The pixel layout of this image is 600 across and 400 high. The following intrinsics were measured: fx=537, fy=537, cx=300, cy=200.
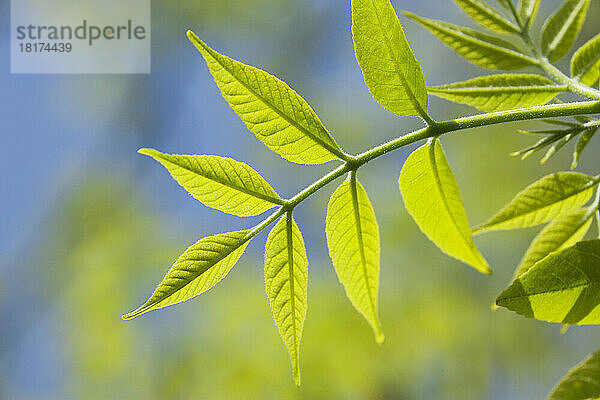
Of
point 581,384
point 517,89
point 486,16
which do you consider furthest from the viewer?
point 486,16

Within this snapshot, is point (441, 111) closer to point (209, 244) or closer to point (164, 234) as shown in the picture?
point (164, 234)

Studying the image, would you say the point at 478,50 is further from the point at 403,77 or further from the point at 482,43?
the point at 403,77

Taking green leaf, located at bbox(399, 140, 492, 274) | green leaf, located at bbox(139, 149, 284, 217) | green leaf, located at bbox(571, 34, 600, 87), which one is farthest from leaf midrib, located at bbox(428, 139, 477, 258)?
green leaf, located at bbox(571, 34, 600, 87)

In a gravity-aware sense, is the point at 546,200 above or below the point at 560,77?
below

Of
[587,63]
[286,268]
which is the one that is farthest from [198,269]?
[587,63]

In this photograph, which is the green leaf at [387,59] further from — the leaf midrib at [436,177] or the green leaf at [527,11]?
the green leaf at [527,11]

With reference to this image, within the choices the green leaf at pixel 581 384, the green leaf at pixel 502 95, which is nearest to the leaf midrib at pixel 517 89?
the green leaf at pixel 502 95

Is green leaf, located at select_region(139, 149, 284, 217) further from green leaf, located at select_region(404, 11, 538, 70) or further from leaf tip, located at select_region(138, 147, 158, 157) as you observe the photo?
green leaf, located at select_region(404, 11, 538, 70)
